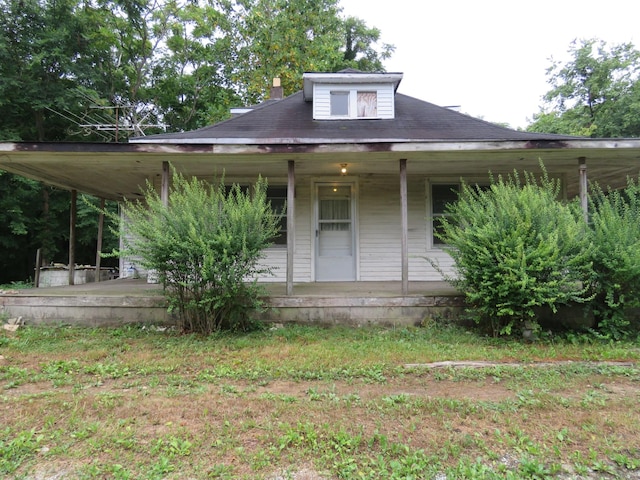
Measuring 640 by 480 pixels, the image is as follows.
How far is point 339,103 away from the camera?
30.1 ft

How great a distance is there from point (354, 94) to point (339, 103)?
0.44 m

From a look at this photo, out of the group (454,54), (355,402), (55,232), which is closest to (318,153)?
(355,402)

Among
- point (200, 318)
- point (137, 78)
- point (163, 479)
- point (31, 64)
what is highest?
point (137, 78)

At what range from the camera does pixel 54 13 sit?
A: 1486cm

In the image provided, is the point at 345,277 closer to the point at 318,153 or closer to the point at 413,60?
the point at 318,153

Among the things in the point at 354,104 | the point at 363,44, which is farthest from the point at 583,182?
the point at 363,44

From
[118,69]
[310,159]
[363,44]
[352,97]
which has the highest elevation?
[363,44]

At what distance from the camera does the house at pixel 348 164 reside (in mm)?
5922

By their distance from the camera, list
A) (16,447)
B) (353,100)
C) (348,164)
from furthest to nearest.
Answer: (353,100) → (348,164) → (16,447)

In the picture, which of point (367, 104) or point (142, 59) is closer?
point (367, 104)

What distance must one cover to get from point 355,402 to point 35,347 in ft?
14.4

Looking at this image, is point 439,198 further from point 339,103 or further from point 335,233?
point 339,103

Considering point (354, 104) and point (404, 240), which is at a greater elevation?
point (354, 104)

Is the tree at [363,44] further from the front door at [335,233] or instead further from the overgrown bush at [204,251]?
the overgrown bush at [204,251]
